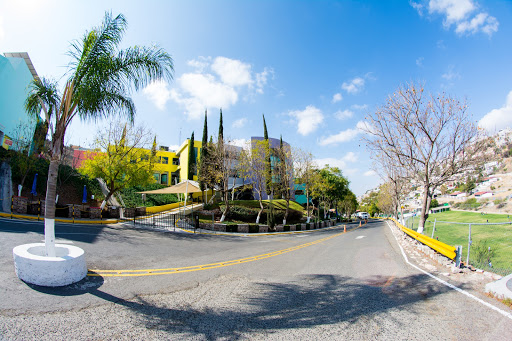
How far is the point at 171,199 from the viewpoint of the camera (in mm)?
37594

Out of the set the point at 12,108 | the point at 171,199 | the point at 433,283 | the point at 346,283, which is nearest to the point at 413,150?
the point at 433,283

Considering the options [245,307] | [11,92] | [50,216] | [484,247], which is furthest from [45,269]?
[11,92]

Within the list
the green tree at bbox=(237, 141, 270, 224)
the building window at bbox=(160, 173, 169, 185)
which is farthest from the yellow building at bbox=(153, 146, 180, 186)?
the green tree at bbox=(237, 141, 270, 224)

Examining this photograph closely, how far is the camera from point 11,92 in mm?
29969

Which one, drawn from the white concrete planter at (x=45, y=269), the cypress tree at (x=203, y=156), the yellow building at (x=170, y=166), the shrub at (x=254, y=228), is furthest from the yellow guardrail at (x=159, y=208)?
the white concrete planter at (x=45, y=269)

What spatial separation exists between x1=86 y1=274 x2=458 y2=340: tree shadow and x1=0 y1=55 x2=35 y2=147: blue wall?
3447 cm

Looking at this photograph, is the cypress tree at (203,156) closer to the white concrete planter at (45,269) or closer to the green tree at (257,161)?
the green tree at (257,161)

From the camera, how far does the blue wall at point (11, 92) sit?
93.0 ft

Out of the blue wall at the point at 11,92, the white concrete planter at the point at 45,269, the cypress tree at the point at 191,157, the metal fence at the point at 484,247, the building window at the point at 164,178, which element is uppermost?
the blue wall at the point at 11,92

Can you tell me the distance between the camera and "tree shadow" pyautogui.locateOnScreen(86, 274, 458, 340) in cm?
376

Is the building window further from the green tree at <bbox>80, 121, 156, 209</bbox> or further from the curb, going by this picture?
the curb

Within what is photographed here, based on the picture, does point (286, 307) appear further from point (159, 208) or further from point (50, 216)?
point (159, 208)

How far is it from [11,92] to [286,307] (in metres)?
42.1

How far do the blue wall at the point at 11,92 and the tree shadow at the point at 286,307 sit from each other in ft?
113
